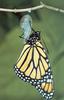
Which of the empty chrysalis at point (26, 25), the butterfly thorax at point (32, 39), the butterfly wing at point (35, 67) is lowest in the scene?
the butterfly wing at point (35, 67)

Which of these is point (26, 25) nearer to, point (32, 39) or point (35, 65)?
point (32, 39)

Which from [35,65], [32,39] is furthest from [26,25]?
[35,65]

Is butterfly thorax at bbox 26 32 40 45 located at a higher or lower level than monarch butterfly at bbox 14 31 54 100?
higher

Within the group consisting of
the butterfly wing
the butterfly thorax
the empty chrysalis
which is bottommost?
the butterfly wing

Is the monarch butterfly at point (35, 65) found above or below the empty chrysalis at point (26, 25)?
below

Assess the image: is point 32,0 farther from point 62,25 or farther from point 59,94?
point 59,94

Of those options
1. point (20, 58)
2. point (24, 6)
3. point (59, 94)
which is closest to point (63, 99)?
point (59, 94)
